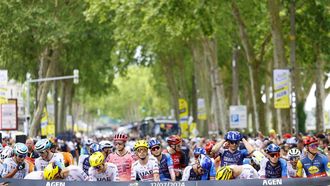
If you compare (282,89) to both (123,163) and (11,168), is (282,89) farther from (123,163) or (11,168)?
(11,168)

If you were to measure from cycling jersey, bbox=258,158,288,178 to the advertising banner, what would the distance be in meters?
15.7

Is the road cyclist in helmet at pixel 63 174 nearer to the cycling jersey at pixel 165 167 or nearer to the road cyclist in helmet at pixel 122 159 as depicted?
the road cyclist in helmet at pixel 122 159

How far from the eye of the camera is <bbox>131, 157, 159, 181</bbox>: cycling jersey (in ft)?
42.8

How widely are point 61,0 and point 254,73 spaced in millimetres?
12678

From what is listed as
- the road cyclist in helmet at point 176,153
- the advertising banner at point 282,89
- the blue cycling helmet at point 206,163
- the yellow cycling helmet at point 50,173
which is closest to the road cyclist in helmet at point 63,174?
the yellow cycling helmet at point 50,173

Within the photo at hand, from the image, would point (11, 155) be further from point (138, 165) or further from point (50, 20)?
point (50, 20)

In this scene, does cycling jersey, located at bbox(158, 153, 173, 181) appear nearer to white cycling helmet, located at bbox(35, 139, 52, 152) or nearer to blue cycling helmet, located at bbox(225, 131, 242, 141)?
blue cycling helmet, located at bbox(225, 131, 242, 141)

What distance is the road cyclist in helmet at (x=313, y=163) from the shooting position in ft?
47.5

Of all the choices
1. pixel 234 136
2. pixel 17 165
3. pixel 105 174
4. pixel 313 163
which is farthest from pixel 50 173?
pixel 313 163

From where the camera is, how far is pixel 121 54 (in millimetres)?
57031

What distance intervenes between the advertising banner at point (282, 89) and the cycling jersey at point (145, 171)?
1635 centimetres

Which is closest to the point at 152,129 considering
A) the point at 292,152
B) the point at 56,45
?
the point at 56,45

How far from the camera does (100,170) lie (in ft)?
40.7

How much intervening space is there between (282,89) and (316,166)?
14834 millimetres
